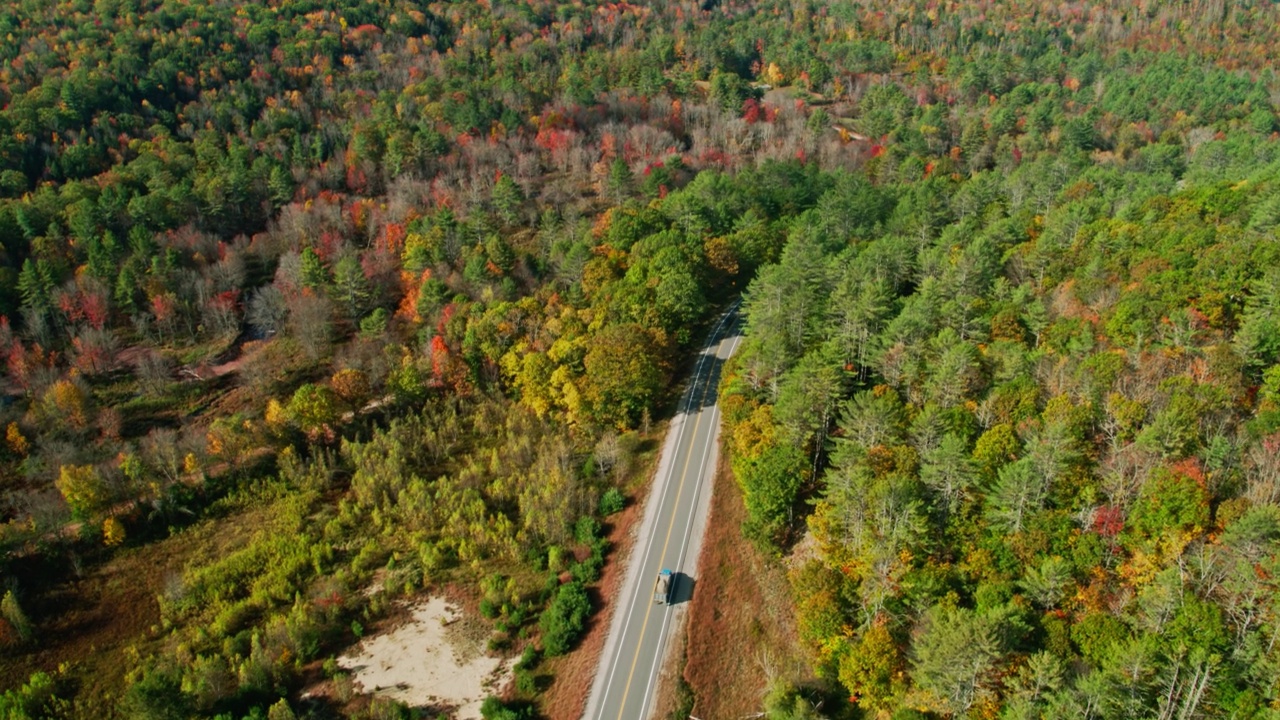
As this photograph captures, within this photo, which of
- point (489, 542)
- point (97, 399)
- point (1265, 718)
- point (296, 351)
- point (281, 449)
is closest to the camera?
point (1265, 718)

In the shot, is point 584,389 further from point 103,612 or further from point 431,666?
point 103,612

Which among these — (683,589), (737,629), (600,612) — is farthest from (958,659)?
(600,612)

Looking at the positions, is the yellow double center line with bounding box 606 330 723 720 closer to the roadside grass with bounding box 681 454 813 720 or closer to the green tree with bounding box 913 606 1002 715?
the roadside grass with bounding box 681 454 813 720

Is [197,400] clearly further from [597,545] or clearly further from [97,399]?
[597,545]

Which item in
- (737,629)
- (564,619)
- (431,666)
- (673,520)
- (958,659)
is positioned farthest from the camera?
(673,520)

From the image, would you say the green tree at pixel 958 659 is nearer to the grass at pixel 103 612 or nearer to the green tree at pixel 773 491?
the green tree at pixel 773 491

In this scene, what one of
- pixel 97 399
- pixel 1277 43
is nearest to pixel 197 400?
pixel 97 399

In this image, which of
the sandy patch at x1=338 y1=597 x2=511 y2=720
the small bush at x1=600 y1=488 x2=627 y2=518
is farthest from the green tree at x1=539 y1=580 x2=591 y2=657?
the small bush at x1=600 y1=488 x2=627 y2=518
